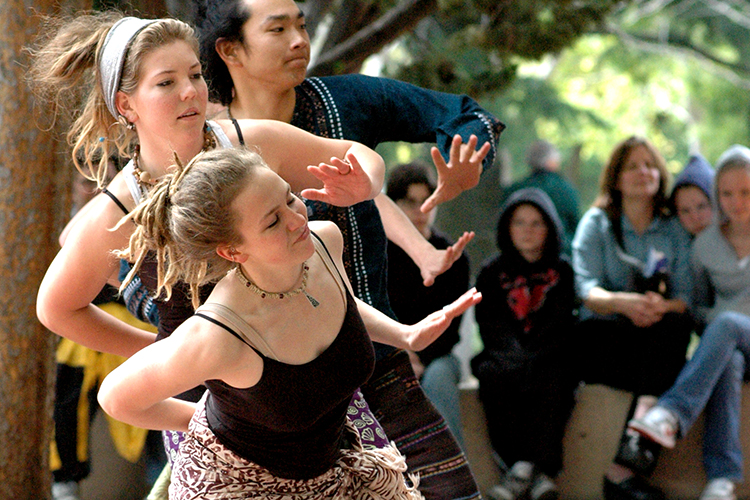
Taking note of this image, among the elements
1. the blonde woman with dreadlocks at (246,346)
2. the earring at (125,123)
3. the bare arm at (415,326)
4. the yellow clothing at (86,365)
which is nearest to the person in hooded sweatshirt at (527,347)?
the yellow clothing at (86,365)

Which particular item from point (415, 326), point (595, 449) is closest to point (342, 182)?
point (415, 326)

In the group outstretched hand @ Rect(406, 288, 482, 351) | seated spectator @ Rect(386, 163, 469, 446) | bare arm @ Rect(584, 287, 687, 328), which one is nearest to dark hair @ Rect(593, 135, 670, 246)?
bare arm @ Rect(584, 287, 687, 328)

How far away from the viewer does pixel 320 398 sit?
1.79 meters

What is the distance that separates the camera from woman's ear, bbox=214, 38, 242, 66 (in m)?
2.34

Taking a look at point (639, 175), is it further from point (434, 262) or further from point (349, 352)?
point (349, 352)

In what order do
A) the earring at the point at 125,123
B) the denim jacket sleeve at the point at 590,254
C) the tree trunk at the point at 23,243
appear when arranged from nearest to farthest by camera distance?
1. the earring at the point at 125,123
2. the tree trunk at the point at 23,243
3. the denim jacket sleeve at the point at 590,254

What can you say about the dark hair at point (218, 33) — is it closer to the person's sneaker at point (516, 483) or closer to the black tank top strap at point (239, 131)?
the black tank top strap at point (239, 131)

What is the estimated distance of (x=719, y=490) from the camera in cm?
407

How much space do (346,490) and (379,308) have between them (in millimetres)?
573

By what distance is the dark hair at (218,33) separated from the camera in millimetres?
2320

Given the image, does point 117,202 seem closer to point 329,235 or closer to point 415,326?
point 329,235

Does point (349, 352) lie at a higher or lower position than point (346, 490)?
higher

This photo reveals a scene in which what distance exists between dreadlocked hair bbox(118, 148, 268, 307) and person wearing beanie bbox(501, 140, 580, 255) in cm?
413

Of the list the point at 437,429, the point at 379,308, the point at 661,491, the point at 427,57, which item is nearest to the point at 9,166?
the point at 379,308
